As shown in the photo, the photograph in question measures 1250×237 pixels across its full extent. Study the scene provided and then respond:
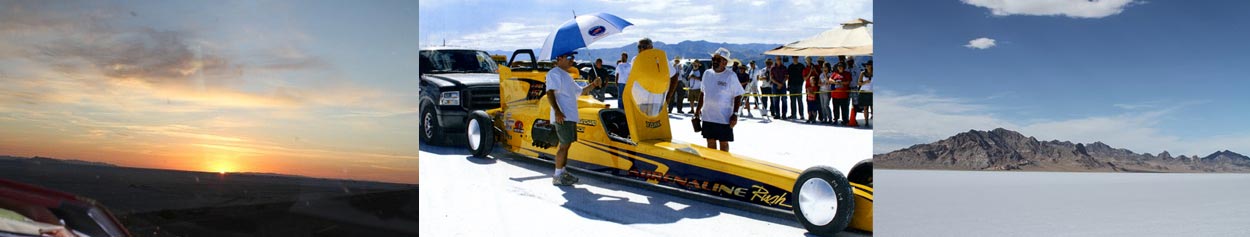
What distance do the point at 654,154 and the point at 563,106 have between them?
30.8 inches

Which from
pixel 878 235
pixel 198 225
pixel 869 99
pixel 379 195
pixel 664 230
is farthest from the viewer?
pixel 869 99

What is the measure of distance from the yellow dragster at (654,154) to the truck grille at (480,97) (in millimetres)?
306

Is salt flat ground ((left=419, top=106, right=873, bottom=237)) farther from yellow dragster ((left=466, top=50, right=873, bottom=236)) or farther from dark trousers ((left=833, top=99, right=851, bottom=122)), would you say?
dark trousers ((left=833, top=99, right=851, bottom=122))

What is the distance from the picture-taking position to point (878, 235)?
12.4 ft

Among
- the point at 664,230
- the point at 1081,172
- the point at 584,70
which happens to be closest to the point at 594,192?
the point at 664,230

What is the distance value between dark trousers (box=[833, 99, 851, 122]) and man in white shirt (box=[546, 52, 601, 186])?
215 centimetres

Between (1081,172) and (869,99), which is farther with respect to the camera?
(869,99)

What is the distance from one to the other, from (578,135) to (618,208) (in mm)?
919

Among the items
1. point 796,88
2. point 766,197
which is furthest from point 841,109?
point 766,197

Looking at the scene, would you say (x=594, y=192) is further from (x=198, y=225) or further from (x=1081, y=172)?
(x=1081, y=172)

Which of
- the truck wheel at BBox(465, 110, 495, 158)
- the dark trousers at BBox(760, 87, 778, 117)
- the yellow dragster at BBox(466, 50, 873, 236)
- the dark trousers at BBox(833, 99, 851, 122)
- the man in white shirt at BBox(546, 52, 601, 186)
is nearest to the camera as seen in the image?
the yellow dragster at BBox(466, 50, 873, 236)

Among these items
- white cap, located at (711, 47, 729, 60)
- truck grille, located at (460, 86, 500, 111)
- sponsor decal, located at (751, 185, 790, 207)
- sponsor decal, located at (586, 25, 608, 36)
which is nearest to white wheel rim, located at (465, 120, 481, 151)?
truck grille, located at (460, 86, 500, 111)

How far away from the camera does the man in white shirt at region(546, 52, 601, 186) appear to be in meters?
5.35

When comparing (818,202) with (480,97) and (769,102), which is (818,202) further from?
(769,102)
